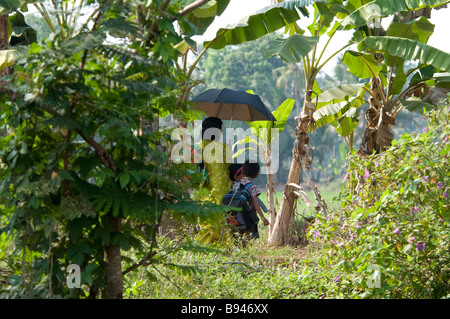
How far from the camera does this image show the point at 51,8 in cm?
317

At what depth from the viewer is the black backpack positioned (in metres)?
6.60

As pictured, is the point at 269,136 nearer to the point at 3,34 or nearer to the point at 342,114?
the point at 342,114

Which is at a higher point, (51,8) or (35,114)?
(51,8)

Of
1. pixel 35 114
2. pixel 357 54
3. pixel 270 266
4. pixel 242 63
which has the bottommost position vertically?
pixel 270 266

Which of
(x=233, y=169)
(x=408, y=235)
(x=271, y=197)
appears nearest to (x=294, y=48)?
(x=233, y=169)

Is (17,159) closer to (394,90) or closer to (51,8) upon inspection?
(51,8)

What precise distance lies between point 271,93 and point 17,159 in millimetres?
42972

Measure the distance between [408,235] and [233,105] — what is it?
4341 millimetres

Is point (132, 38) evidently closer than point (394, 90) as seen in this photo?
Yes

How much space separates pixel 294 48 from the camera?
6.86m

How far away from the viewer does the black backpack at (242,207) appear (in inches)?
260

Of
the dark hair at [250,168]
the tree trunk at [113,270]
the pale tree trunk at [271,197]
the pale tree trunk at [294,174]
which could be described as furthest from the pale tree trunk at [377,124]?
the tree trunk at [113,270]

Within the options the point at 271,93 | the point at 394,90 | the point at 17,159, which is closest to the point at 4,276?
the point at 17,159

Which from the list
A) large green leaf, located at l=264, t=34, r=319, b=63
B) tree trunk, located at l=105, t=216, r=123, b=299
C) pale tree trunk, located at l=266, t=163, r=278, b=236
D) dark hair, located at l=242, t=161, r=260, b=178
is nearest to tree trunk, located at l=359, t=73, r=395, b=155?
pale tree trunk, located at l=266, t=163, r=278, b=236
